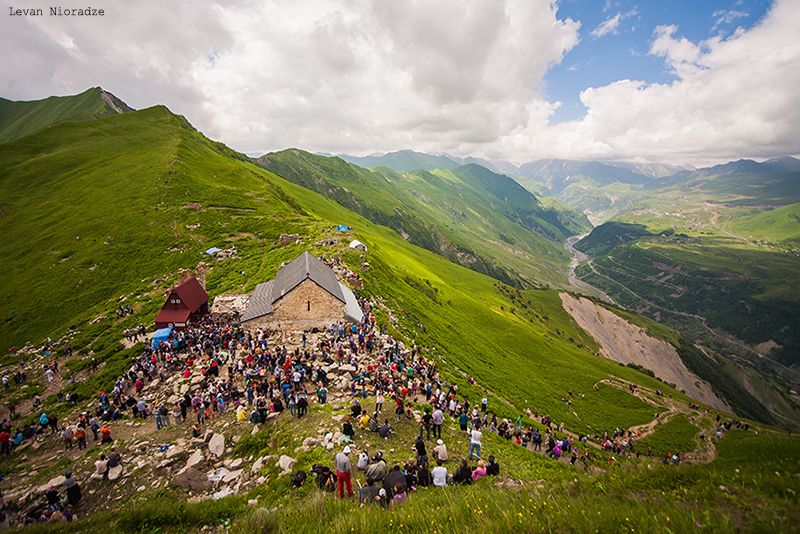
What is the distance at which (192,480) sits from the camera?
59.9 feet

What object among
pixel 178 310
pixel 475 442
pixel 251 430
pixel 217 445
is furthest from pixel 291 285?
pixel 475 442

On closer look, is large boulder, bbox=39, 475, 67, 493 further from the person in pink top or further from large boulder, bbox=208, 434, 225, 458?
the person in pink top

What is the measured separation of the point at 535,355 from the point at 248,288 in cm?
6427

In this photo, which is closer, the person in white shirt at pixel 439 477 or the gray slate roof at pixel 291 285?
the person in white shirt at pixel 439 477

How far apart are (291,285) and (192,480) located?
22.0m

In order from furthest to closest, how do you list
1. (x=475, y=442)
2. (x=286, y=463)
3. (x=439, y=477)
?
(x=475, y=442) → (x=286, y=463) → (x=439, y=477)

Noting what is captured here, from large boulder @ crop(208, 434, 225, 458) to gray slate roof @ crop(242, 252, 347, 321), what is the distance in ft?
56.3

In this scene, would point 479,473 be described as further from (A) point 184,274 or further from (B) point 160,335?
(A) point 184,274

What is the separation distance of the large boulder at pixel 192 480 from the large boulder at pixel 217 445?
142 cm

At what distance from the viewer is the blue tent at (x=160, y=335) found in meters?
40.1

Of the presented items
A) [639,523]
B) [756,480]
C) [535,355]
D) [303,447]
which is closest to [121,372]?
[303,447]

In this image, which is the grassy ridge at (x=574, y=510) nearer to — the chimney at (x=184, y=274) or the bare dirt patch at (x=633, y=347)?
the chimney at (x=184, y=274)

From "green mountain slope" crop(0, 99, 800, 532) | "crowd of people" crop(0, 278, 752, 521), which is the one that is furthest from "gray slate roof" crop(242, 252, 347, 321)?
"green mountain slope" crop(0, 99, 800, 532)

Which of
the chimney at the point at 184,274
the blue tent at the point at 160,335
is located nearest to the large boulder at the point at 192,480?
the blue tent at the point at 160,335
